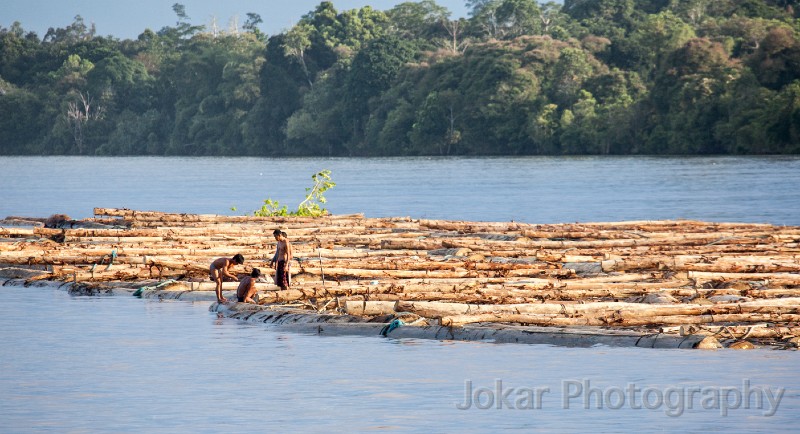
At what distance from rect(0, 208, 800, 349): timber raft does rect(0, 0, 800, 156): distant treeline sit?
196 feet

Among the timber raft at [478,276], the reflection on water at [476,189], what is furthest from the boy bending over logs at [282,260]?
the reflection on water at [476,189]

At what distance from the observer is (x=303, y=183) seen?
8338cm

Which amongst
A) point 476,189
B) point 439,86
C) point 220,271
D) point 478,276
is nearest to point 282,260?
point 220,271

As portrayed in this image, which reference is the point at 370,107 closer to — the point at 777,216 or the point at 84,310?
the point at 777,216

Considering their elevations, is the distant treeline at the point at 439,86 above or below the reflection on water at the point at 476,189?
above

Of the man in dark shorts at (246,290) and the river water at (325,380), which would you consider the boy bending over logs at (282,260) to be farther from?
the river water at (325,380)

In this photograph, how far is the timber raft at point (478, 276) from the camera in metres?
18.5

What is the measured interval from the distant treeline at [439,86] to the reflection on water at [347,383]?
7126cm

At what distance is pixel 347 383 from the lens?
Result: 17.0 meters

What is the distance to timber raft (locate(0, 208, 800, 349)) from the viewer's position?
60.7 ft

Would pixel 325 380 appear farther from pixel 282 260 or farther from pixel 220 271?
pixel 220 271

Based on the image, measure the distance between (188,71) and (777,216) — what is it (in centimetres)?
11346

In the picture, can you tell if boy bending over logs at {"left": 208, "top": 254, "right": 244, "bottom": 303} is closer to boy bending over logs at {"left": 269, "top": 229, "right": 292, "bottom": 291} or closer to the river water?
the river water

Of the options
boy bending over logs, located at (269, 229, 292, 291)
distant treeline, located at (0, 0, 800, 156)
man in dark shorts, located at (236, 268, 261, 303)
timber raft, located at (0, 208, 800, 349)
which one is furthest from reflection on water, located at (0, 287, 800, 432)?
distant treeline, located at (0, 0, 800, 156)
